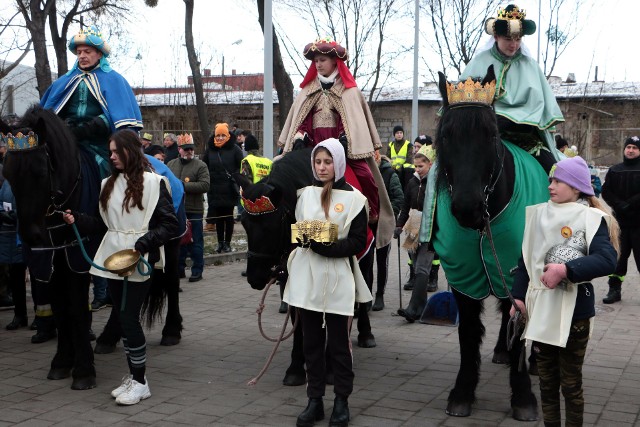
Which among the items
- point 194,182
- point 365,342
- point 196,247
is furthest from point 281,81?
point 365,342

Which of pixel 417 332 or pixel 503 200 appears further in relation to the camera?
pixel 417 332

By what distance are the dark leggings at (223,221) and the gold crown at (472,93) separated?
307 inches

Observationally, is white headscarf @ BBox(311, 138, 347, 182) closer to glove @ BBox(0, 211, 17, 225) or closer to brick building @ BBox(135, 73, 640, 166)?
glove @ BBox(0, 211, 17, 225)

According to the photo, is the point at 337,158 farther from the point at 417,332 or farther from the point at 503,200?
the point at 417,332

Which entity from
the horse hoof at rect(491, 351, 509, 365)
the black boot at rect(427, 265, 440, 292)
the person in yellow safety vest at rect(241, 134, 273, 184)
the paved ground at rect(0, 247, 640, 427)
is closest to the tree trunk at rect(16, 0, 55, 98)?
the paved ground at rect(0, 247, 640, 427)

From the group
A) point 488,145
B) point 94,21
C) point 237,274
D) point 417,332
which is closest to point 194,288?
point 237,274

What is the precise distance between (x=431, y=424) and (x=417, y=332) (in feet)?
8.94

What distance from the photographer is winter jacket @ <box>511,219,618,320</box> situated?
13.5ft

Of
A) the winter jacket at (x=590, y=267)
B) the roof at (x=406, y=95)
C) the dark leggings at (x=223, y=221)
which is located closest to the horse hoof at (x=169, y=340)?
the winter jacket at (x=590, y=267)

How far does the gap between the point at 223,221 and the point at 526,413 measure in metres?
8.23

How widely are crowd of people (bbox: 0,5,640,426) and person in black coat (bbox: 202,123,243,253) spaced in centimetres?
439

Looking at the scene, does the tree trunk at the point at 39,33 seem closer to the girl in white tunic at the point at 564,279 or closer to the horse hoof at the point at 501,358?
the horse hoof at the point at 501,358

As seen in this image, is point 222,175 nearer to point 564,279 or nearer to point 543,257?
point 543,257

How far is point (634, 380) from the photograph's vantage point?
19.7 ft
